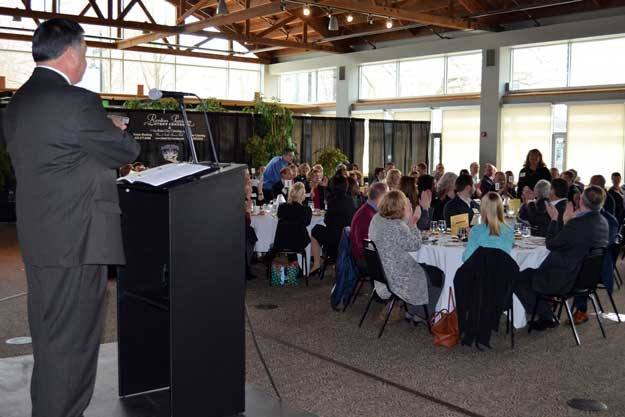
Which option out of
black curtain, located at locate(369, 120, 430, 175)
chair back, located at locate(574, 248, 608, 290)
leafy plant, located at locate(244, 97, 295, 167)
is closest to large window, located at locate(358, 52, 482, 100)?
black curtain, located at locate(369, 120, 430, 175)

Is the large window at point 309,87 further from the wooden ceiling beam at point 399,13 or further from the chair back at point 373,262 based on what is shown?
the chair back at point 373,262

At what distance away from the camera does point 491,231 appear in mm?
5145

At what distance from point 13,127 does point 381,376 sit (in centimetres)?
289

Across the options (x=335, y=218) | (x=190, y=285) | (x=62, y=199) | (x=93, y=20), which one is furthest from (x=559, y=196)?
(x=93, y=20)

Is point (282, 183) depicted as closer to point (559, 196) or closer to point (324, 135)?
point (559, 196)

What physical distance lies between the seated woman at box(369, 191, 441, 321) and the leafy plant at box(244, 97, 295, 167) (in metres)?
10.3

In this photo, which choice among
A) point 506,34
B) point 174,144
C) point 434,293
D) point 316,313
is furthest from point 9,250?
point 506,34

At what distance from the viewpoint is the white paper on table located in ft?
9.75

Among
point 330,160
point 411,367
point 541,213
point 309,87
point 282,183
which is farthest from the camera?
point 309,87

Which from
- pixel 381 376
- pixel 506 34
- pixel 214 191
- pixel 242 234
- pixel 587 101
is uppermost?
pixel 506 34

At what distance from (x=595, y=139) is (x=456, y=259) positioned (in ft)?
32.2

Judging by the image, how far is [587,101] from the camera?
14000 mm

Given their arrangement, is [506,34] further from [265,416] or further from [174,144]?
[265,416]

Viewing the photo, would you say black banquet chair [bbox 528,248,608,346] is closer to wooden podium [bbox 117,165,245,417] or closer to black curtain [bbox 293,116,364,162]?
wooden podium [bbox 117,165,245,417]
